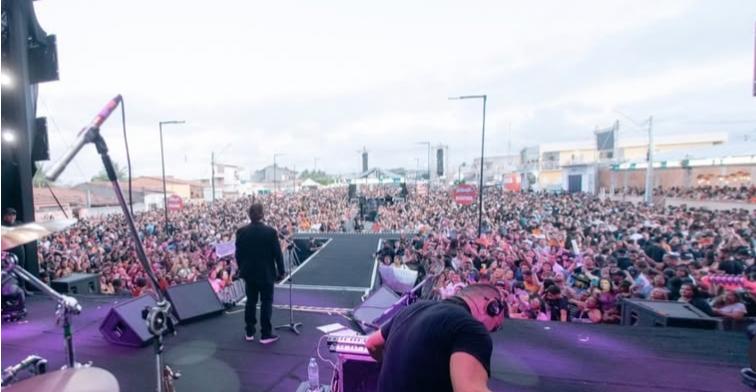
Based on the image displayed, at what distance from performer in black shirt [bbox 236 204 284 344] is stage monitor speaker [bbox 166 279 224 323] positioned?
1.03 m

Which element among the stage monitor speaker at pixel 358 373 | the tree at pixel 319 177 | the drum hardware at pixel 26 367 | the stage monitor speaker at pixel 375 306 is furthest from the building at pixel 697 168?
the tree at pixel 319 177

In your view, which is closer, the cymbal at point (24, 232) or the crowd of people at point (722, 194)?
the cymbal at point (24, 232)

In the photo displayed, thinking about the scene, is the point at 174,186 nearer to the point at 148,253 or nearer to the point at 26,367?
the point at 148,253

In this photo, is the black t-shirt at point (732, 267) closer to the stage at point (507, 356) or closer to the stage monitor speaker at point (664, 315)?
the stage monitor speaker at point (664, 315)

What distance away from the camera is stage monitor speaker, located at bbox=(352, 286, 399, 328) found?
4.03 metres

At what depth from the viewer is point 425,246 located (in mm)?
11219

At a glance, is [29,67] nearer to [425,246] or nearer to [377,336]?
[377,336]

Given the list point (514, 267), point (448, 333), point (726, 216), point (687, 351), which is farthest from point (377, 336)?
point (726, 216)

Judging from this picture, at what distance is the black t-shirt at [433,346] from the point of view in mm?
1407

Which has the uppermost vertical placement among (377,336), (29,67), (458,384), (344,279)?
(29,67)

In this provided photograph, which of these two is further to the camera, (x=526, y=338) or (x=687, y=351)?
(x=526, y=338)

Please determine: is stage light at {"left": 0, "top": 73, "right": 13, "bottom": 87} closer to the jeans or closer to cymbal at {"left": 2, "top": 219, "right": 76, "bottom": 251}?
the jeans

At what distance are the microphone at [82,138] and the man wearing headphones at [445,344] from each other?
1518 millimetres

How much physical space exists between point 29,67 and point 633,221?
1663cm
